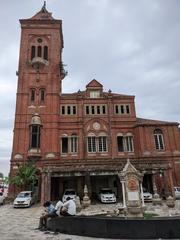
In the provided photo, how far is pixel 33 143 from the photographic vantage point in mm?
31234

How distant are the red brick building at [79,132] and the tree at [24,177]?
59.1 inches

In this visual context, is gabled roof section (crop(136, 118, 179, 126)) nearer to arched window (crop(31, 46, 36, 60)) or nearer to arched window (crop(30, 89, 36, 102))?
arched window (crop(30, 89, 36, 102))

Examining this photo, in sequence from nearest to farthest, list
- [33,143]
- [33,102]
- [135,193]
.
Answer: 1. [135,193]
2. [33,143]
3. [33,102]

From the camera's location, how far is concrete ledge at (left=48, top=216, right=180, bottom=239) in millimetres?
8367

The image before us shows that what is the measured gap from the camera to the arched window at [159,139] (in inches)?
1255

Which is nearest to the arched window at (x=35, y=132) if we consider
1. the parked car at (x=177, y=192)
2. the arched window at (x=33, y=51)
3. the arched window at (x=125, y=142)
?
the arched window at (x=33, y=51)

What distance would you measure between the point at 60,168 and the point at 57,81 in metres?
14.4

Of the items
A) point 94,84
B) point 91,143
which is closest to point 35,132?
point 91,143

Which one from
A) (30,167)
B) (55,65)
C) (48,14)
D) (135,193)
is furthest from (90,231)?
(48,14)

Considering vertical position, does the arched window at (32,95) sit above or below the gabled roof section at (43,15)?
below

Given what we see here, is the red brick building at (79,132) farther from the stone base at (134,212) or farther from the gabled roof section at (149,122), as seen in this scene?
the stone base at (134,212)

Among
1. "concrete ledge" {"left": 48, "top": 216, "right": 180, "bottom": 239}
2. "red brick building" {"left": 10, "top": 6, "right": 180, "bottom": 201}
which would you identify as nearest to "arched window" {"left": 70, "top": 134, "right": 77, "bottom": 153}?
"red brick building" {"left": 10, "top": 6, "right": 180, "bottom": 201}

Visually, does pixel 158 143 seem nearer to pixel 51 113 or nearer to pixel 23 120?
pixel 51 113

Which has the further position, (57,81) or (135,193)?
(57,81)
